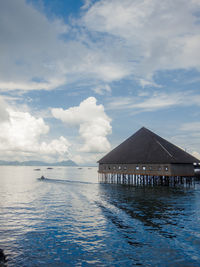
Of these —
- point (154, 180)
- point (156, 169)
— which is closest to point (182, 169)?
point (156, 169)

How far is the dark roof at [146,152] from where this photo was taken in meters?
45.8

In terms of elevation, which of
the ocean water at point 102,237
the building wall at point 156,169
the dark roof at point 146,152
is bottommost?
the ocean water at point 102,237

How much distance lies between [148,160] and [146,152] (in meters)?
2.90

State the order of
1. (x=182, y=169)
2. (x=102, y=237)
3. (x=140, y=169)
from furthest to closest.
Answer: (x=140, y=169) → (x=182, y=169) → (x=102, y=237)

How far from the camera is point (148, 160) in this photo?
4631cm

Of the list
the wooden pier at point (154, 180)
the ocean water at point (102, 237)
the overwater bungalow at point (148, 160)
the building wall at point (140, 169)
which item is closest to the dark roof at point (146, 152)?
the overwater bungalow at point (148, 160)

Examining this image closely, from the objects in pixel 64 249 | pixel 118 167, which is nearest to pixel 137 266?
pixel 64 249

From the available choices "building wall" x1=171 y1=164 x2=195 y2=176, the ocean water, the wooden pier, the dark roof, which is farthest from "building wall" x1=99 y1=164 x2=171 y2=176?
the ocean water

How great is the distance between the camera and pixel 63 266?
10.7 m

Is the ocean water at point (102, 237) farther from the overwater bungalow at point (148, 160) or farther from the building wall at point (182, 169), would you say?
the overwater bungalow at point (148, 160)

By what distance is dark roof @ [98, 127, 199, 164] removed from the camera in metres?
45.8

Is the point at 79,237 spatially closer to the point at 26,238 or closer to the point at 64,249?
the point at 64,249

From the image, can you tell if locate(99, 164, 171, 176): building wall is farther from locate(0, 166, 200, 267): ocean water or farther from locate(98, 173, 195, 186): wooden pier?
locate(0, 166, 200, 267): ocean water

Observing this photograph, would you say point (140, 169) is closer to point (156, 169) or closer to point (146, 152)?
point (156, 169)
